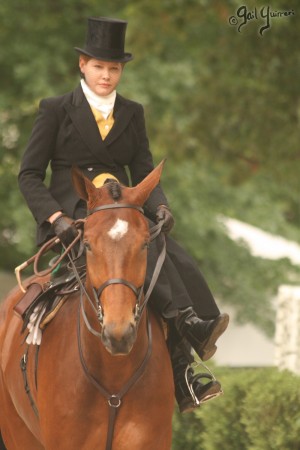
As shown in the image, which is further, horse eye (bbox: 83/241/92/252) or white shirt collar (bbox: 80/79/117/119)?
white shirt collar (bbox: 80/79/117/119)

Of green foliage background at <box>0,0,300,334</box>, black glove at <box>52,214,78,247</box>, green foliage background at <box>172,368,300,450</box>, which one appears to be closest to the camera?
black glove at <box>52,214,78,247</box>

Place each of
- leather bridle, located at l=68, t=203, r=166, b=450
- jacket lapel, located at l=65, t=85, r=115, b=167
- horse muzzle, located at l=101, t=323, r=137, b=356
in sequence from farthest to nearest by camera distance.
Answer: jacket lapel, located at l=65, t=85, r=115, b=167 → leather bridle, located at l=68, t=203, r=166, b=450 → horse muzzle, located at l=101, t=323, r=137, b=356

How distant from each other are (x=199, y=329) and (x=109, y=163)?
119 cm

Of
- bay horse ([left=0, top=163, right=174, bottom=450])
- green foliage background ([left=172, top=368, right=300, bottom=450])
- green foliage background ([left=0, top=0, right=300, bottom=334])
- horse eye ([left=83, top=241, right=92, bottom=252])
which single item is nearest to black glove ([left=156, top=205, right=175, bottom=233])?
bay horse ([left=0, top=163, right=174, bottom=450])

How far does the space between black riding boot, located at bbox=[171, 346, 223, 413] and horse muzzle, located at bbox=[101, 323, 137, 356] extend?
1615 mm

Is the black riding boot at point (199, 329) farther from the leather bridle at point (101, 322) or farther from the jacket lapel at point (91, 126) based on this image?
the jacket lapel at point (91, 126)

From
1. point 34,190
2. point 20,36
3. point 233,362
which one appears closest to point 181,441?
point 34,190

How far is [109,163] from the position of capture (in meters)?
8.01

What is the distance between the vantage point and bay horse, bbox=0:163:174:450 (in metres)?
6.61

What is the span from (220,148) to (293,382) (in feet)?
32.8

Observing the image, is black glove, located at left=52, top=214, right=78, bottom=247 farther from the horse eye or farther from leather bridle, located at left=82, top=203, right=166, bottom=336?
the horse eye

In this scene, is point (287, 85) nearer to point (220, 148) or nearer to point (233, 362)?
point (220, 148)

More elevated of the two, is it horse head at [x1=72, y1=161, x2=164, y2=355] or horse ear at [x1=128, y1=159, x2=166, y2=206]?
horse ear at [x1=128, y1=159, x2=166, y2=206]

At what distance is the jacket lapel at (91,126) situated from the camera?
7941mm
